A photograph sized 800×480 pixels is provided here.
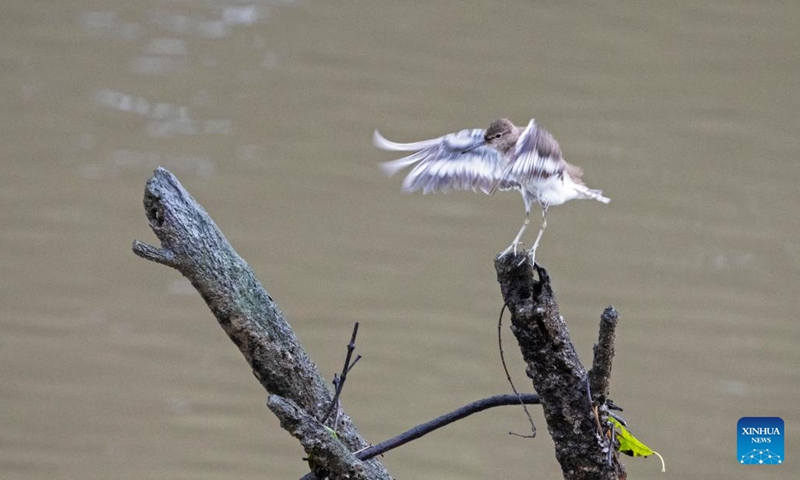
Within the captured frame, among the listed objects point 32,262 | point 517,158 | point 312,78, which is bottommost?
point 517,158

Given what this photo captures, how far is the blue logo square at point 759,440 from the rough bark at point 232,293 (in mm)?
1084

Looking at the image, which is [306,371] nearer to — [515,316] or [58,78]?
[515,316]

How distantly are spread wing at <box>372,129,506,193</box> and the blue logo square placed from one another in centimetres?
91

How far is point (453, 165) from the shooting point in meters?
1.56

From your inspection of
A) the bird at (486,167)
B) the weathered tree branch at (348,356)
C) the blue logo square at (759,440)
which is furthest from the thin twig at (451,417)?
the blue logo square at (759,440)

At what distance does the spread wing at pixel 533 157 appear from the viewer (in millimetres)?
1423

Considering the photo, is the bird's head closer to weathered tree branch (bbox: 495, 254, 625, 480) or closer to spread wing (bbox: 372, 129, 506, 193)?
spread wing (bbox: 372, 129, 506, 193)

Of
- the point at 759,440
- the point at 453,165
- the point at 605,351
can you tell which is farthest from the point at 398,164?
Answer: the point at 759,440

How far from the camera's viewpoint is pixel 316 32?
484cm

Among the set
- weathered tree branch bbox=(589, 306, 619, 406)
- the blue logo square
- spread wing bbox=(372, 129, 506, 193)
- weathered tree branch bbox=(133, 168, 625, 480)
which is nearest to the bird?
spread wing bbox=(372, 129, 506, 193)

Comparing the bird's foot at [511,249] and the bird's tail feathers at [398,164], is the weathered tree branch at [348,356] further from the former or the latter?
the bird's tail feathers at [398,164]

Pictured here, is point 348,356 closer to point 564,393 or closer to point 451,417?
point 451,417

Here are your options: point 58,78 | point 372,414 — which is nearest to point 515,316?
point 372,414

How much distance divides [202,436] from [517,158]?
3.03m
